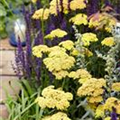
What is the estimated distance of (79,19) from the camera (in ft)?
7.50

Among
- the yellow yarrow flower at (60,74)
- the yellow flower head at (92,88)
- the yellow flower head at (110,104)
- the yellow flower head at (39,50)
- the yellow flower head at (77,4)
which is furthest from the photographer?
the yellow flower head at (77,4)

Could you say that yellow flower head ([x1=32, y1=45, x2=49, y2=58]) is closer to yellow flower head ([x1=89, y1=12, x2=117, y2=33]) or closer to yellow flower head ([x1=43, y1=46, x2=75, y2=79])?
yellow flower head ([x1=43, y1=46, x2=75, y2=79])

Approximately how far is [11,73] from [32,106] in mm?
702

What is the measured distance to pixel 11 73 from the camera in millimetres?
2971

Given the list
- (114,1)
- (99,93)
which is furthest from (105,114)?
(114,1)

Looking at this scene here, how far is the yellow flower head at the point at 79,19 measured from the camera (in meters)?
2.27

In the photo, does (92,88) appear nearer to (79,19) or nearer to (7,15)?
(79,19)

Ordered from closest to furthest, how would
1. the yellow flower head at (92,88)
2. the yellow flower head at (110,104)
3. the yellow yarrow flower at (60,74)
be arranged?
Result: the yellow flower head at (110,104), the yellow flower head at (92,88), the yellow yarrow flower at (60,74)

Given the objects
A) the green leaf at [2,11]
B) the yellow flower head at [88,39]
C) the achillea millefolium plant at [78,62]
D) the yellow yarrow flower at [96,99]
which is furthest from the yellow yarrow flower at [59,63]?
the green leaf at [2,11]

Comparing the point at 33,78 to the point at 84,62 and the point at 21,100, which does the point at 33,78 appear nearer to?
the point at 21,100

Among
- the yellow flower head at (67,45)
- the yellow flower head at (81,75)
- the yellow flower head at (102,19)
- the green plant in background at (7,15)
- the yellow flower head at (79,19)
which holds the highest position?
the green plant in background at (7,15)

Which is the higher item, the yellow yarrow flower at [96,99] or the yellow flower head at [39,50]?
the yellow flower head at [39,50]

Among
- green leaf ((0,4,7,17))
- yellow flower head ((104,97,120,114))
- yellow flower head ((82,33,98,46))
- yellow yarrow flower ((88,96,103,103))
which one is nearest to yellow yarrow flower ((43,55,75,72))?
yellow flower head ((82,33,98,46))

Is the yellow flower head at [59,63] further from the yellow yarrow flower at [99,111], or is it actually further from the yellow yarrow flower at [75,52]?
the yellow yarrow flower at [99,111]
